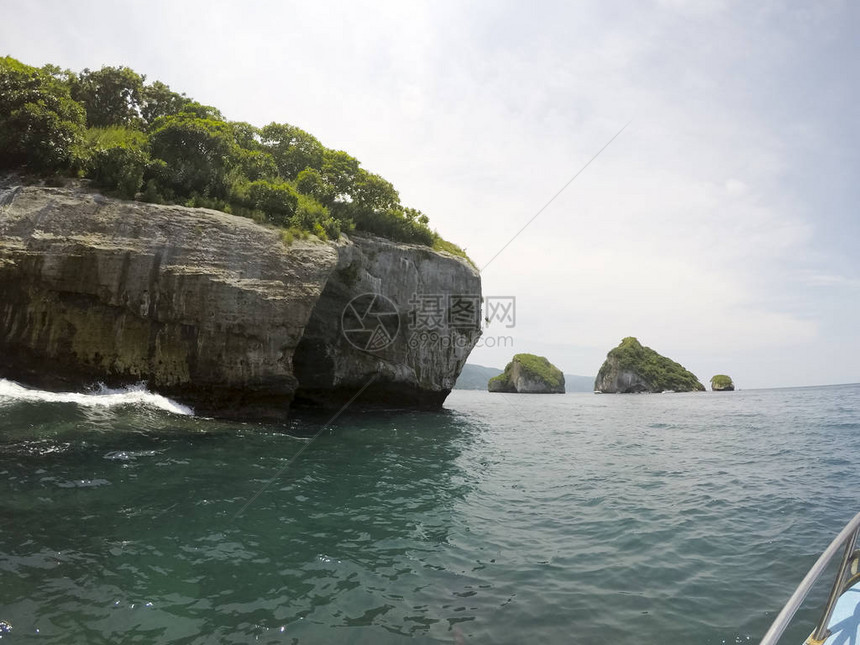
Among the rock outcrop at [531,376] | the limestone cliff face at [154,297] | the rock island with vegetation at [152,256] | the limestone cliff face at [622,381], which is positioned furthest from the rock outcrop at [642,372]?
the limestone cliff face at [154,297]

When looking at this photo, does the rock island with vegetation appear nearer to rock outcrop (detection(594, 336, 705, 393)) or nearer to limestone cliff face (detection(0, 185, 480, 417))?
limestone cliff face (detection(0, 185, 480, 417))

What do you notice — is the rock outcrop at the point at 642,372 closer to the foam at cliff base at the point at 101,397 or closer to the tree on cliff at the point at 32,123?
the foam at cliff base at the point at 101,397

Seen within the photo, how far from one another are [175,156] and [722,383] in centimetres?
13066

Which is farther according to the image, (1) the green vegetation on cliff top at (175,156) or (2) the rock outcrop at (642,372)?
(2) the rock outcrop at (642,372)

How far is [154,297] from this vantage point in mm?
17984

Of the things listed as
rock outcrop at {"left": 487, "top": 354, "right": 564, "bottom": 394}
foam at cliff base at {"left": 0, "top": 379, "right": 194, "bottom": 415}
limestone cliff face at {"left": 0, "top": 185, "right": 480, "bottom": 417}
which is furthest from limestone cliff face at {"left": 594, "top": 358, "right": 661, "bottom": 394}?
foam at cliff base at {"left": 0, "top": 379, "right": 194, "bottom": 415}

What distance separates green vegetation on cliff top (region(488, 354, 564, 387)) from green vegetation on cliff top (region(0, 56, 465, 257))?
79.9m

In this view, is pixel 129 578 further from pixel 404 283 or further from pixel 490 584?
pixel 404 283

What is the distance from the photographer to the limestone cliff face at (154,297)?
16.6 meters

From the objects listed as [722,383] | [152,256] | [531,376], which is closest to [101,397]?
[152,256]

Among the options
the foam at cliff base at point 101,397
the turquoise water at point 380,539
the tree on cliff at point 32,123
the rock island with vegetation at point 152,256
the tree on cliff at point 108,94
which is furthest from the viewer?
the tree on cliff at point 108,94

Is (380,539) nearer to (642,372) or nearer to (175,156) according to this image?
(175,156)

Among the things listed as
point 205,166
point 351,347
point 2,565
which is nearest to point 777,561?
point 2,565

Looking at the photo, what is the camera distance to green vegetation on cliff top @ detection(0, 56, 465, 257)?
711 inches
